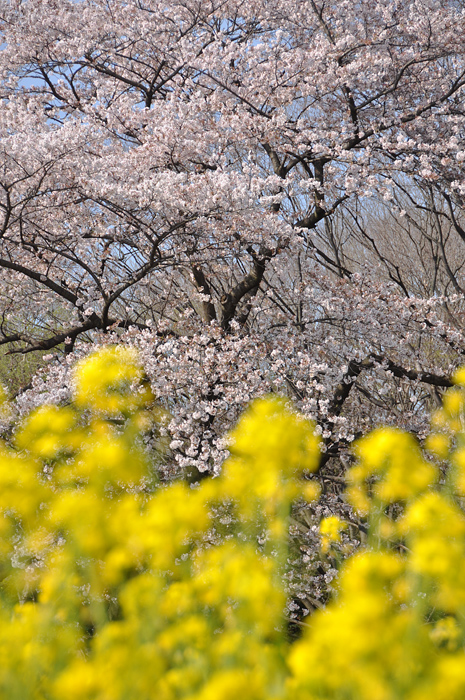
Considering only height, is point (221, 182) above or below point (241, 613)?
above

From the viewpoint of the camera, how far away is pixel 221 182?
204 inches

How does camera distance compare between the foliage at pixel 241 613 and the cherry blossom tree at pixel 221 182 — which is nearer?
the foliage at pixel 241 613

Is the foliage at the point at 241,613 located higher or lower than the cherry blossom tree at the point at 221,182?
lower

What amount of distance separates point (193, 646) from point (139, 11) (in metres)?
8.29

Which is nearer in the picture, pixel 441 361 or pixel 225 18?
pixel 225 18

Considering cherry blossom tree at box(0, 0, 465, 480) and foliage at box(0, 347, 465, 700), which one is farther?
cherry blossom tree at box(0, 0, 465, 480)

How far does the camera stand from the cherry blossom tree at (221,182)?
17.5 feet

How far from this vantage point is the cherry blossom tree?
17.5 feet

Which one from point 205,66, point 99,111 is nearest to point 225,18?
point 205,66

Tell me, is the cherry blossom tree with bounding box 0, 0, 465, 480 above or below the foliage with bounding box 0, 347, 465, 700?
above

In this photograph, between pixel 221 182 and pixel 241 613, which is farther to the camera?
pixel 221 182

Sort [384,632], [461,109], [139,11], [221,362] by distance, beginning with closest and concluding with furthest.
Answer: [384,632] → [221,362] → [461,109] → [139,11]

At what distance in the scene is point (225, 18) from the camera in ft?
26.4

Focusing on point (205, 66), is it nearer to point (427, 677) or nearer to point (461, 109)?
point (461, 109)
